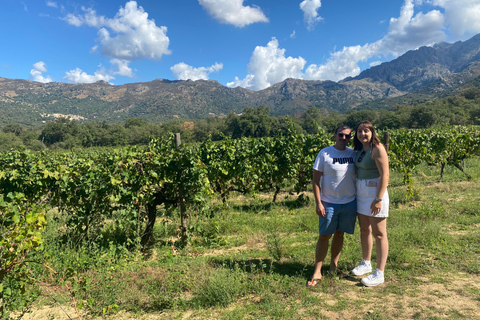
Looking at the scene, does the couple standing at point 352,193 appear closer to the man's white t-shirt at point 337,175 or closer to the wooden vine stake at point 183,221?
the man's white t-shirt at point 337,175

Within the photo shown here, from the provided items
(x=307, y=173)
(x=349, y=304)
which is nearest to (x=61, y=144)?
(x=307, y=173)

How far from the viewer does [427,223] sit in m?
4.78

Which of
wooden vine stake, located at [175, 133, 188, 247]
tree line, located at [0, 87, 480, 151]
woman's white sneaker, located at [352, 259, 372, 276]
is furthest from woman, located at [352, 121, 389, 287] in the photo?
tree line, located at [0, 87, 480, 151]

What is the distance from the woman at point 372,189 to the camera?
2.78 metres

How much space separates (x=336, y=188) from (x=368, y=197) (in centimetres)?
34

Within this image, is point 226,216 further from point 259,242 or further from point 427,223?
point 427,223

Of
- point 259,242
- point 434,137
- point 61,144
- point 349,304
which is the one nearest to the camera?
point 349,304

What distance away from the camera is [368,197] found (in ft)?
9.46

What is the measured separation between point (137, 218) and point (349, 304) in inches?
128

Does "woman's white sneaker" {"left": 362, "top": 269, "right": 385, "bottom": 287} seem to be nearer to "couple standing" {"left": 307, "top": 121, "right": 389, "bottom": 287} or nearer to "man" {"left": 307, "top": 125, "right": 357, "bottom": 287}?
"couple standing" {"left": 307, "top": 121, "right": 389, "bottom": 287}

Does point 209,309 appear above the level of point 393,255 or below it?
below

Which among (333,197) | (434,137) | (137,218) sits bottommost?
(137,218)

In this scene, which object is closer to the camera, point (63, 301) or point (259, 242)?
point (63, 301)

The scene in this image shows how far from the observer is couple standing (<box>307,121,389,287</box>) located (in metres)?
2.86
